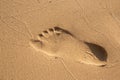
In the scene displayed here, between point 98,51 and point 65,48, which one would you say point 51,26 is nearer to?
point 65,48

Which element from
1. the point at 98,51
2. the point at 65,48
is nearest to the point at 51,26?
the point at 65,48

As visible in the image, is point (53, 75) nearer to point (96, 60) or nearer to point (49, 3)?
point (96, 60)

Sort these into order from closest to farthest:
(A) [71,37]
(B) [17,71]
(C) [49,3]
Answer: (B) [17,71] < (A) [71,37] < (C) [49,3]

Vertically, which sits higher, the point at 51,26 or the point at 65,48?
the point at 51,26

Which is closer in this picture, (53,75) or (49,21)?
(53,75)

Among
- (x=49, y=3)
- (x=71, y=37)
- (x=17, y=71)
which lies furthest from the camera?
(x=49, y=3)

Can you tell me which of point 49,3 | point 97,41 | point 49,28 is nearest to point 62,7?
point 49,3
